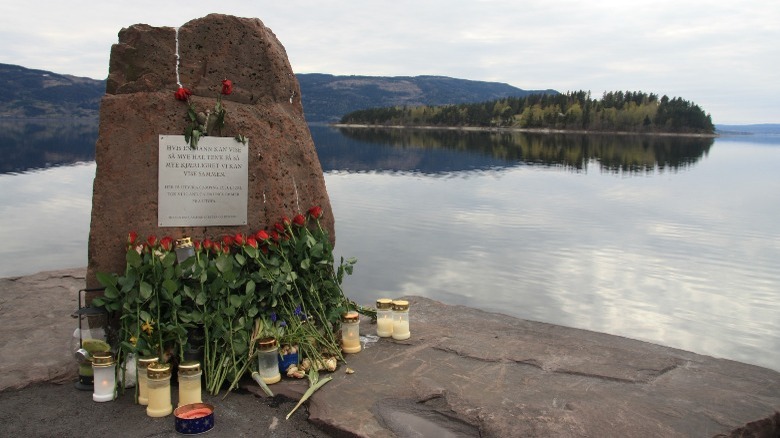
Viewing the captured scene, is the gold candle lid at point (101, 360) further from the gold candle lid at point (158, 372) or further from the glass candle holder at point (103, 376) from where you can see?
the gold candle lid at point (158, 372)

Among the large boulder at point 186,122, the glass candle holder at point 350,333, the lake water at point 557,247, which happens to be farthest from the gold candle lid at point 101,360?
the lake water at point 557,247

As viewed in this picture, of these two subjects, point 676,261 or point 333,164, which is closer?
point 676,261

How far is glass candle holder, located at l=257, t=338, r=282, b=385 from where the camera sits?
229 inches

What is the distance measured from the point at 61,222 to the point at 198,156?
13367 millimetres

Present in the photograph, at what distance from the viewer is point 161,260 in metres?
5.87

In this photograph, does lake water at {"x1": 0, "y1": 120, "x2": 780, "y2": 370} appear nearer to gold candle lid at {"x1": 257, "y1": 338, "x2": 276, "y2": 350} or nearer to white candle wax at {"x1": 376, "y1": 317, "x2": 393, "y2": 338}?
white candle wax at {"x1": 376, "y1": 317, "x2": 393, "y2": 338}

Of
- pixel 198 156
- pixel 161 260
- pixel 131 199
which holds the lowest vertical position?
pixel 161 260

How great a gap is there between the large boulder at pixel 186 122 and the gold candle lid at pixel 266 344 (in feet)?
4.33

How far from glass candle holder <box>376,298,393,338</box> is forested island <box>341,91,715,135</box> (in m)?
137

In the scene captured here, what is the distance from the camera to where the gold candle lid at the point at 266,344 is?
581cm

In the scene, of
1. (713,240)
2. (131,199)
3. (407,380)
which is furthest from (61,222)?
(713,240)

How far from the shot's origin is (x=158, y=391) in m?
5.29

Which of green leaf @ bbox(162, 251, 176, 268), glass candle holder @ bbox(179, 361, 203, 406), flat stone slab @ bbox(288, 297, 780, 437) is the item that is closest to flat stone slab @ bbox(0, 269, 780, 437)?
flat stone slab @ bbox(288, 297, 780, 437)

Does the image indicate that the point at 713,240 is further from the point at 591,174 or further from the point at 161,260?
the point at 591,174
